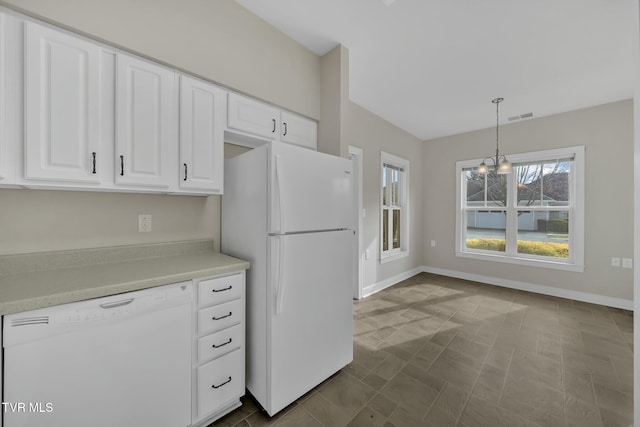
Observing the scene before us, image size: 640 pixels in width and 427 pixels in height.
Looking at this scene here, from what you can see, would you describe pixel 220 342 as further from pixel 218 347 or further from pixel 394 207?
pixel 394 207

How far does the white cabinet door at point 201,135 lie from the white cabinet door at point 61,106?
444 mm

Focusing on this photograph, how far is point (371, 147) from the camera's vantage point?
3789 mm

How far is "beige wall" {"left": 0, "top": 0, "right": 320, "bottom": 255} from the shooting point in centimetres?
137

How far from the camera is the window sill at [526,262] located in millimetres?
3587

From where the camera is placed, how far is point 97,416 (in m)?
1.13

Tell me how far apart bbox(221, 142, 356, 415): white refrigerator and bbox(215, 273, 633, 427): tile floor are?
0.24 metres

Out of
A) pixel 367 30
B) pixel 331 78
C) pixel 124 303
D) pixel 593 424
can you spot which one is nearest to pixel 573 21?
pixel 367 30

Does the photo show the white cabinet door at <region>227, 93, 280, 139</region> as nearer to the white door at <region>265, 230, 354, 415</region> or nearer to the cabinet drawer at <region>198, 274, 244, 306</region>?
the white door at <region>265, 230, 354, 415</region>

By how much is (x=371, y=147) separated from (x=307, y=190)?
2455 mm

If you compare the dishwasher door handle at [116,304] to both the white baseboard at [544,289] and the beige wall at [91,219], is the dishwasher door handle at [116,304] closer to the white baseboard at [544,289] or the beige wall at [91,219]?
the beige wall at [91,219]

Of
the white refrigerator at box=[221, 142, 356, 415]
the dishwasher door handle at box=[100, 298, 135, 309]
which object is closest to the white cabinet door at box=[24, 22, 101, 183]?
the dishwasher door handle at box=[100, 298, 135, 309]

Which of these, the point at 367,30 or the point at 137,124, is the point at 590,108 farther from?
the point at 137,124

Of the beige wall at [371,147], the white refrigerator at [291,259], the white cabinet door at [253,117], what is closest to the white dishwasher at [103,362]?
the white refrigerator at [291,259]

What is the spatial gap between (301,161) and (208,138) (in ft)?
2.41
